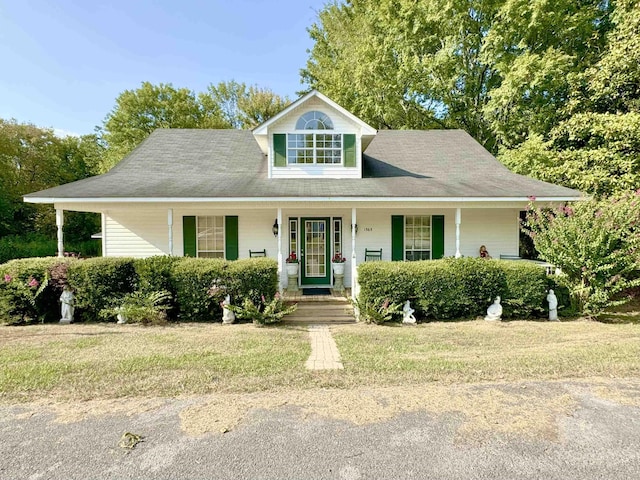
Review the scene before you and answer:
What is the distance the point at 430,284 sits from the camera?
276 inches

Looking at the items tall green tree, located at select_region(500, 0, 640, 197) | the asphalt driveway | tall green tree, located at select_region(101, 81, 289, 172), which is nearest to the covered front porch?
tall green tree, located at select_region(500, 0, 640, 197)

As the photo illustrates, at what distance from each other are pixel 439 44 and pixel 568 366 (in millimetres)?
18671

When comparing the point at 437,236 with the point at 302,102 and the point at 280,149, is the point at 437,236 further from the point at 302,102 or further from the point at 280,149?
the point at 302,102

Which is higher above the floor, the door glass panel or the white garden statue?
the door glass panel

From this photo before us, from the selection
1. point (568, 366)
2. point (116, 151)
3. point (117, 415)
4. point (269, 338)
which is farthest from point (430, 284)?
point (116, 151)

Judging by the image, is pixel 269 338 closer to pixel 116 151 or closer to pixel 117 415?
pixel 117 415

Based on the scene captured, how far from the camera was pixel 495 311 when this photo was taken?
7055 mm

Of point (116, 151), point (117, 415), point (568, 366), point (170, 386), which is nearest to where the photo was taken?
point (117, 415)

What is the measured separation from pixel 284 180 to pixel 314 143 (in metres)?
1.54

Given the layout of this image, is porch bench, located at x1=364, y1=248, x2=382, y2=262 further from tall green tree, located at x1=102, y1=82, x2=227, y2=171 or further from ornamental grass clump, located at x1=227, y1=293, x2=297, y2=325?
tall green tree, located at x1=102, y1=82, x2=227, y2=171

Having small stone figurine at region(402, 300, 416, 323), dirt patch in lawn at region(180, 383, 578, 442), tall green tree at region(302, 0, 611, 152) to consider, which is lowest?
dirt patch in lawn at region(180, 383, 578, 442)

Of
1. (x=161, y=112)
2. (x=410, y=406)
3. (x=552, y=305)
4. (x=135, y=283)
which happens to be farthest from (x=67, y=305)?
(x=161, y=112)

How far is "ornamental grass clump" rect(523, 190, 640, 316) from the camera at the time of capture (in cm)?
698

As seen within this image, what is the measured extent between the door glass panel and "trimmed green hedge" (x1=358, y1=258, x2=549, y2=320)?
3452 mm
